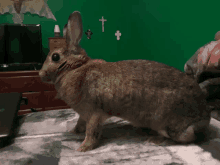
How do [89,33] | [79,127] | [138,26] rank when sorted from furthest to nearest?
[138,26] → [89,33] → [79,127]

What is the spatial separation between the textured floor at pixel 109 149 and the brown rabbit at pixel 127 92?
48mm

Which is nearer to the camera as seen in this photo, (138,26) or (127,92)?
(127,92)

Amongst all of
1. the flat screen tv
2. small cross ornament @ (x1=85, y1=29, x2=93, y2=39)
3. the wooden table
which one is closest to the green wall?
small cross ornament @ (x1=85, y1=29, x2=93, y2=39)

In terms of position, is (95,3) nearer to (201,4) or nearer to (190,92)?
(201,4)

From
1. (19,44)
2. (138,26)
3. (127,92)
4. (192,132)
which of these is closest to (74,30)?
(127,92)

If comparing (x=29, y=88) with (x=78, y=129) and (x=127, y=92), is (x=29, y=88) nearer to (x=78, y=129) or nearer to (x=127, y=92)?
(x=78, y=129)

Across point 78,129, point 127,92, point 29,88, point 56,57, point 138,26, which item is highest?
point 138,26

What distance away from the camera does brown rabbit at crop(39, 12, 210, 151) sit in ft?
1.91

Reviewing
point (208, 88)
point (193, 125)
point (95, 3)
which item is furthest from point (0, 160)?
point (95, 3)

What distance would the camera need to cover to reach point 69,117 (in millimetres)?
→ 922

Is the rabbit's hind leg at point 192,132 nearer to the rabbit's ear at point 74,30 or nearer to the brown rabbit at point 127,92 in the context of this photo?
the brown rabbit at point 127,92

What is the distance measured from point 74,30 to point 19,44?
172 cm

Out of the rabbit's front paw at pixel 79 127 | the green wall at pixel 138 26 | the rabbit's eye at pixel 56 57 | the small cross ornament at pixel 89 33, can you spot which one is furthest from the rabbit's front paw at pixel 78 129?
the small cross ornament at pixel 89 33

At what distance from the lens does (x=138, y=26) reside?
9.41 feet
